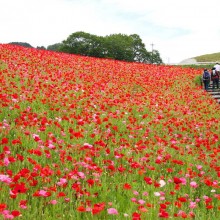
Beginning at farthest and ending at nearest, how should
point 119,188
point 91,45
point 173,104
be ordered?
point 91,45
point 173,104
point 119,188

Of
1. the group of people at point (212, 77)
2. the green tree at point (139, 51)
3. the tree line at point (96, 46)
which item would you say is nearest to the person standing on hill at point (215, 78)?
the group of people at point (212, 77)

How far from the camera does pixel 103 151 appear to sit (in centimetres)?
719

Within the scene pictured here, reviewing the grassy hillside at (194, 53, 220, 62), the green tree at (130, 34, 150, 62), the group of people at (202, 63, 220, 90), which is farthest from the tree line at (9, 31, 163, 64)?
the group of people at (202, 63, 220, 90)

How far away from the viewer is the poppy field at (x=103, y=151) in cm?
450

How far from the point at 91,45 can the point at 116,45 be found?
13.8ft

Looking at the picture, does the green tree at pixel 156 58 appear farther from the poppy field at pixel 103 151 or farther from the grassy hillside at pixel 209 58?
the poppy field at pixel 103 151

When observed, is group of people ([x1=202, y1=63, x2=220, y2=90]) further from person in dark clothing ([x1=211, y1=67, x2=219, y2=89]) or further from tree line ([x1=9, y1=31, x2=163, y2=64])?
tree line ([x1=9, y1=31, x2=163, y2=64])

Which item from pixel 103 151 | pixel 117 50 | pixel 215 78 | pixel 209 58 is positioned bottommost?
pixel 103 151

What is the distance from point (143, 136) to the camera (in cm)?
894

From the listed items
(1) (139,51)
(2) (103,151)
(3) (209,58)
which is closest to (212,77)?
(2) (103,151)

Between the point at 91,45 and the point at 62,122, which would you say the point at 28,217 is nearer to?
the point at 62,122

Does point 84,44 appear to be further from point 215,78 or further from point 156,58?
point 215,78

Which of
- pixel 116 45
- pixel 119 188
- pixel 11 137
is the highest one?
pixel 116 45

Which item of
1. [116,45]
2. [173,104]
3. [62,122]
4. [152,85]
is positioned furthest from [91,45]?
[62,122]
